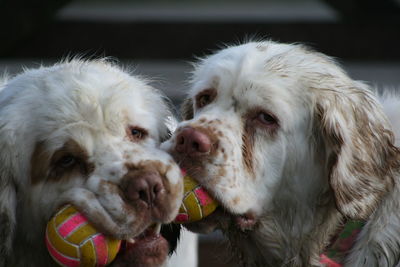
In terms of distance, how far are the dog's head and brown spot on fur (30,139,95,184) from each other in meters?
0.44

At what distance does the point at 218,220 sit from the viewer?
4457 mm

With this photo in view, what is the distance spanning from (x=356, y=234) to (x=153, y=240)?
116 cm

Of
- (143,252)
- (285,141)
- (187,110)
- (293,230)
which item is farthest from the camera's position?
(187,110)

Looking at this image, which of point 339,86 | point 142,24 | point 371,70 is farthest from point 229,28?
point 339,86

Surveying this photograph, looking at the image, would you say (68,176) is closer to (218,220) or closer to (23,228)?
(23,228)

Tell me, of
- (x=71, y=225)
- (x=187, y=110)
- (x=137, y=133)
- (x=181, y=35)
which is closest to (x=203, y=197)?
(x=137, y=133)

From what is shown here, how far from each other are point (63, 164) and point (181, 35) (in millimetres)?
6747

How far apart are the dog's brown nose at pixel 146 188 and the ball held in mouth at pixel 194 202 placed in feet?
0.69

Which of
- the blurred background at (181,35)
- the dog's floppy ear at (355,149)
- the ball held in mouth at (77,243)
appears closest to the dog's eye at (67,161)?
the ball held in mouth at (77,243)

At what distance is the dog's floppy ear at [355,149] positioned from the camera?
445 centimetres

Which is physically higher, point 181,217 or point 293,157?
point 293,157

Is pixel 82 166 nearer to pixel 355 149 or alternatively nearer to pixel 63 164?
pixel 63 164

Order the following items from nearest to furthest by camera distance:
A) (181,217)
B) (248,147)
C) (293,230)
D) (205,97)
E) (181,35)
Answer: (181,217)
(248,147)
(293,230)
(205,97)
(181,35)

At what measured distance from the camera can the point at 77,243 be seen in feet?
13.3
